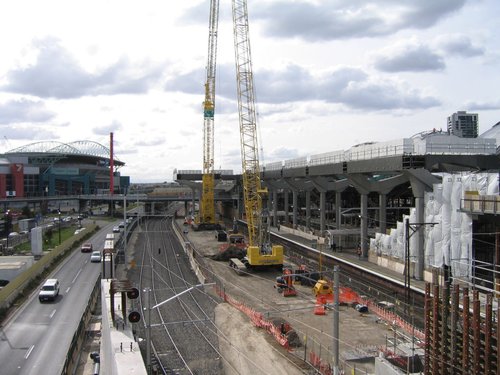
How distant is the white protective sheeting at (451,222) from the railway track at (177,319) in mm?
13087

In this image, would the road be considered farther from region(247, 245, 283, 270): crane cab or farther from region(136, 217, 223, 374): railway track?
region(247, 245, 283, 270): crane cab

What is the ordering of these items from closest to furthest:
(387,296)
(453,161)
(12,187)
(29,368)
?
1. (29,368)
2. (387,296)
3. (453,161)
4. (12,187)

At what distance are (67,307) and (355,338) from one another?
18353 millimetres

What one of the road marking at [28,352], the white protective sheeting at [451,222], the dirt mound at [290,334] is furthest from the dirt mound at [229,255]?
the road marking at [28,352]

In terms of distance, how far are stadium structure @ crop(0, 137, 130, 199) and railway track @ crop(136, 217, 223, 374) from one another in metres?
68.5

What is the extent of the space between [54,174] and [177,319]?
112 m

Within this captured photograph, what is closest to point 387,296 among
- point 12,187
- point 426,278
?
point 426,278

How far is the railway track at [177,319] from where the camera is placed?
20578mm

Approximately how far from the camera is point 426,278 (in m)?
32.9

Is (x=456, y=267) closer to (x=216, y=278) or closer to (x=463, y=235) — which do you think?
(x=463, y=235)

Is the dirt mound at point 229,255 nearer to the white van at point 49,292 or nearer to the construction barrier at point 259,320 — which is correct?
the construction barrier at point 259,320

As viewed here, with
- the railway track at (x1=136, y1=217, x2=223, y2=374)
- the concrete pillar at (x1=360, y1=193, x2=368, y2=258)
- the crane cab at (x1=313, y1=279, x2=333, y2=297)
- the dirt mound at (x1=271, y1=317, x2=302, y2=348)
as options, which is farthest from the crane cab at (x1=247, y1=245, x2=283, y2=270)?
the dirt mound at (x1=271, y1=317, x2=302, y2=348)

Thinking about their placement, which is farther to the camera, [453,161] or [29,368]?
[453,161]

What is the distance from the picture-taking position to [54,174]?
12950 cm
